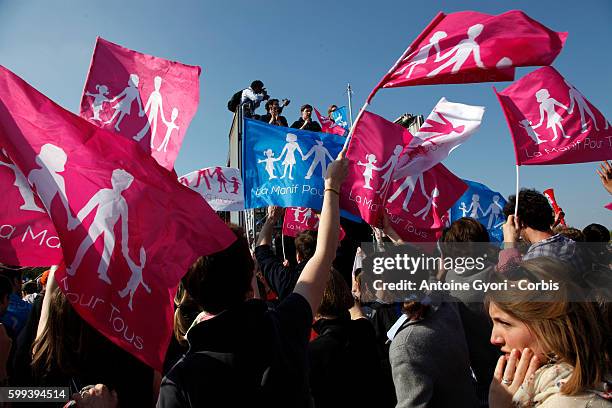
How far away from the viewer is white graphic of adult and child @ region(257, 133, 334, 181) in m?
4.90

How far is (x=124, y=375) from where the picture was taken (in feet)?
5.92

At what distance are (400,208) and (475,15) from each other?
1743 millimetres

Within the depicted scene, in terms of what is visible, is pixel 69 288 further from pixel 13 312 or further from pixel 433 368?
pixel 433 368

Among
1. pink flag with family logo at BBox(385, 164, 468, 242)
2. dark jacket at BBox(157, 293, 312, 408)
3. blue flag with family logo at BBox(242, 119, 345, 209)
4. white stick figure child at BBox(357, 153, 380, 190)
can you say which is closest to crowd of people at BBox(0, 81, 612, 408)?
dark jacket at BBox(157, 293, 312, 408)

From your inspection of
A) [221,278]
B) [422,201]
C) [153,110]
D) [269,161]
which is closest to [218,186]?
[269,161]

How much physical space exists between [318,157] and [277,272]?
2.09 m

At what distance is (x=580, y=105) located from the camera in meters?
4.83

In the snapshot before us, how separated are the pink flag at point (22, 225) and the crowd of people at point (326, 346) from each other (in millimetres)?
231

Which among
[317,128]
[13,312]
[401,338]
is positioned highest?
[317,128]

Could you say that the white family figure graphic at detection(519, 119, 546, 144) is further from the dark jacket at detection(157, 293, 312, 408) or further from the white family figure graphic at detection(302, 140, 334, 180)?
the dark jacket at detection(157, 293, 312, 408)

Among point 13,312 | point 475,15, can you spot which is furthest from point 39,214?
point 475,15

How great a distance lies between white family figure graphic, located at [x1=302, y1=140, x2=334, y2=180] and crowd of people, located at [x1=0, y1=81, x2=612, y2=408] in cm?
225

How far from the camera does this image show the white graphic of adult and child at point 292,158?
16.1 ft

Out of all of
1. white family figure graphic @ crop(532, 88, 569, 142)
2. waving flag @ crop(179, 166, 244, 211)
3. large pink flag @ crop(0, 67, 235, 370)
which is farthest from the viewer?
waving flag @ crop(179, 166, 244, 211)
